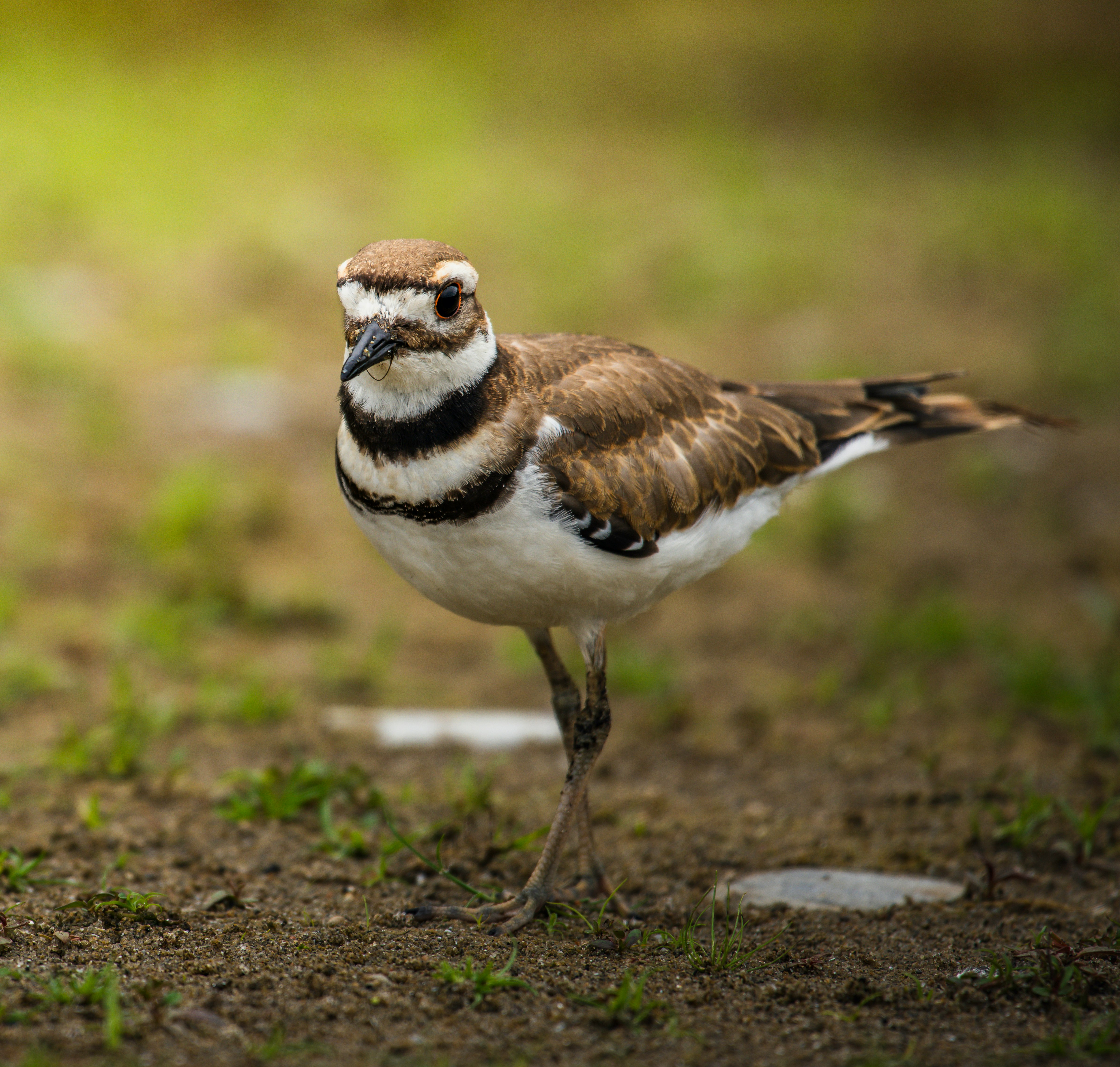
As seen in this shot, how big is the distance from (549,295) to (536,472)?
7.38 m

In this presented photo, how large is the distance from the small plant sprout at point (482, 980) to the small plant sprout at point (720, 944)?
1.83 ft

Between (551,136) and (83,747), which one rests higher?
(551,136)

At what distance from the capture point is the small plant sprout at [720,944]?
3771 mm

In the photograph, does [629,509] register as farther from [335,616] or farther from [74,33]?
[74,33]

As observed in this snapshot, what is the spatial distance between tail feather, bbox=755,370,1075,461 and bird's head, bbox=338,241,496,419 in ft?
5.56

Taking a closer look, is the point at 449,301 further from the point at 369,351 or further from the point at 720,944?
the point at 720,944

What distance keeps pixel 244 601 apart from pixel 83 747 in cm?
176

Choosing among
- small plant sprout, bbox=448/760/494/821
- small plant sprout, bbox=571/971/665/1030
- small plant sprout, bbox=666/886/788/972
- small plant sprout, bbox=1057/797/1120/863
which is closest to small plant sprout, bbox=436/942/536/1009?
small plant sprout, bbox=571/971/665/1030

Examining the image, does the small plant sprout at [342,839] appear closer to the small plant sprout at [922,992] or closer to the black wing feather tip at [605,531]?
the black wing feather tip at [605,531]

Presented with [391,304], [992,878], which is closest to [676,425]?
[391,304]

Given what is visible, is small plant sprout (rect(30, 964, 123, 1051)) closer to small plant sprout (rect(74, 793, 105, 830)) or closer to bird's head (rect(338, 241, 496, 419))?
small plant sprout (rect(74, 793, 105, 830))

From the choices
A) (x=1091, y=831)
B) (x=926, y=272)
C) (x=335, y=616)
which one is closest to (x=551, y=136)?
(x=926, y=272)

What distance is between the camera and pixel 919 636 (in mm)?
6848

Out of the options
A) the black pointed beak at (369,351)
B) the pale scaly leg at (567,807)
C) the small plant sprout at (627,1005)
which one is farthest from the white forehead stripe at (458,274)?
the small plant sprout at (627,1005)
